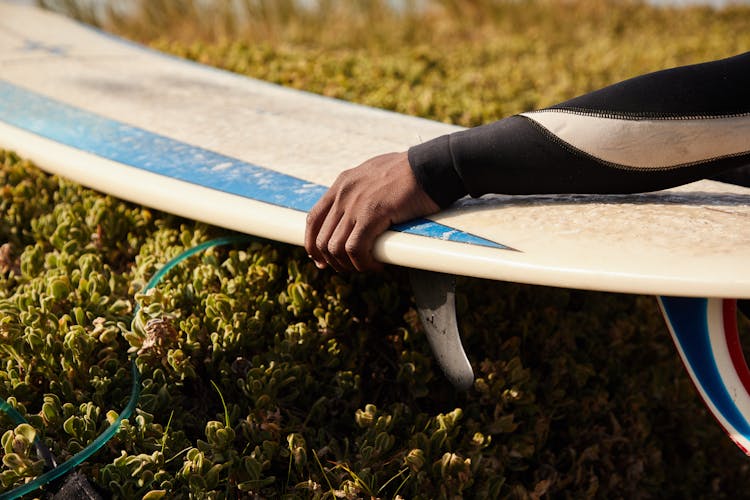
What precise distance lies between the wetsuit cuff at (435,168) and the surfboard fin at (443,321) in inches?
7.6

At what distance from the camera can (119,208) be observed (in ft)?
8.84

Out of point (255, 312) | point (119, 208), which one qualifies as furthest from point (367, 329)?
point (119, 208)

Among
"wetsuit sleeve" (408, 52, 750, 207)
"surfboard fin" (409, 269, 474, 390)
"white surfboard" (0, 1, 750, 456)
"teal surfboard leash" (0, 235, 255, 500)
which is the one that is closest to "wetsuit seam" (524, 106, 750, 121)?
"wetsuit sleeve" (408, 52, 750, 207)

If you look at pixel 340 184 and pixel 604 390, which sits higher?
pixel 340 184

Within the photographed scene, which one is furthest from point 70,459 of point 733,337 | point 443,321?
point 733,337

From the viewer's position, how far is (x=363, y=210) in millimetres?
1933

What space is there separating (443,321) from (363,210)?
342 mm

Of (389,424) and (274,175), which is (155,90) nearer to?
(274,175)

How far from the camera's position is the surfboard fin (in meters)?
2.02

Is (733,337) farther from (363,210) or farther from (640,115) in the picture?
(363,210)

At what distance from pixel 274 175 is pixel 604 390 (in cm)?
118

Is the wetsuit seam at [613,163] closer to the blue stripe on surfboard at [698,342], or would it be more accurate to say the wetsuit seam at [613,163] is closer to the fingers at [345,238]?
the blue stripe on surfboard at [698,342]

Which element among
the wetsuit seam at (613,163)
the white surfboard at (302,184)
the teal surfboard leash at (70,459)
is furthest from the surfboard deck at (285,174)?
the teal surfboard leash at (70,459)

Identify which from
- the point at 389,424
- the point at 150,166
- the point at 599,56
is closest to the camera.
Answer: the point at 389,424
